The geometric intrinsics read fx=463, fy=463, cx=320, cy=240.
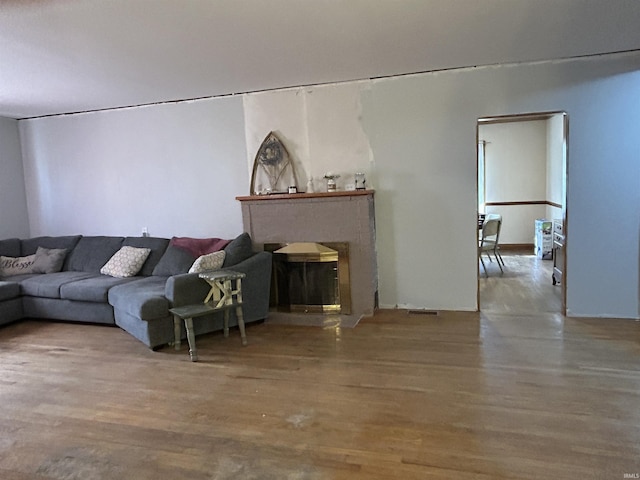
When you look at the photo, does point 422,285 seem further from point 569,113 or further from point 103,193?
point 103,193

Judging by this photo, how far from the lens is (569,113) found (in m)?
3.98

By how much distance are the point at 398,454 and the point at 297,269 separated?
2.67 meters

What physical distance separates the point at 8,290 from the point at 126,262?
1.16m

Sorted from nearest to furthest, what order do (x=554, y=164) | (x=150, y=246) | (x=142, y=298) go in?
(x=142, y=298), (x=150, y=246), (x=554, y=164)

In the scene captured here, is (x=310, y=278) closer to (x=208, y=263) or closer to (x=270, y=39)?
(x=208, y=263)

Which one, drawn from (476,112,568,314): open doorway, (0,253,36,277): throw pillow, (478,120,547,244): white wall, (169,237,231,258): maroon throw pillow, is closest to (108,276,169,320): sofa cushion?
(169,237,231,258): maroon throw pillow

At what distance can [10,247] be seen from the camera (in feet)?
17.7

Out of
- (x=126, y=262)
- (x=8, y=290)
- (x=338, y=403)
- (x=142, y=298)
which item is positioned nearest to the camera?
(x=338, y=403)

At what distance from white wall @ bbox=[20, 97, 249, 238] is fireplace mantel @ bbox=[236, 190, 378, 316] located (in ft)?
1.67

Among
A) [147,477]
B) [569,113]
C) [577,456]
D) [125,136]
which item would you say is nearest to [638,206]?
[569,113]

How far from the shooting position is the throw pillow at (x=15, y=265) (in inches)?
202

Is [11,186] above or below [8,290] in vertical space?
above

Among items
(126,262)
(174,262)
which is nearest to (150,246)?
(126,262)

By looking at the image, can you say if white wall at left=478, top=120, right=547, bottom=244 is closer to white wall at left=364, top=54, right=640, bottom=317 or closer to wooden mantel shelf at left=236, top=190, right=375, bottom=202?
white wall at left=364, top=54, right=640, bottom=317
